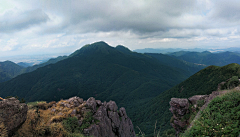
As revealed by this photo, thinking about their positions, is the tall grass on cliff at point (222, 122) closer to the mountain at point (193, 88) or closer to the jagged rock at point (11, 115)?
the jagged rock at point (11, 115)

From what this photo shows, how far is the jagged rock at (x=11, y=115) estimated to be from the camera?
7984mm

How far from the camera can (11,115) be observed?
835 centimetres

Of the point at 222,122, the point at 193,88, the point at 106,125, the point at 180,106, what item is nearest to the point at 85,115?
the point at 106,125

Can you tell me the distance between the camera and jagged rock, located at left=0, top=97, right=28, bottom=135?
26.2 ft

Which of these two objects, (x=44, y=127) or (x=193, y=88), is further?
(x=193, y=88)

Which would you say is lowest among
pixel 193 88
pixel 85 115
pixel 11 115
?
pixel 193 88

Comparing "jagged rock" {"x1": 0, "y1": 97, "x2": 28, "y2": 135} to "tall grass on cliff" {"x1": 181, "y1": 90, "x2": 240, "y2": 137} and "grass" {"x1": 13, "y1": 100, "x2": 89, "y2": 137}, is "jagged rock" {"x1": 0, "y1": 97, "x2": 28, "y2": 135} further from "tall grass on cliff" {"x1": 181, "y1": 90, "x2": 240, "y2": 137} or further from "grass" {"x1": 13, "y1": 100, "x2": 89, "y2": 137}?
"tall grass on cliff" {"x1": 181, "y1": 90, "x2": 240, "y2": 137}

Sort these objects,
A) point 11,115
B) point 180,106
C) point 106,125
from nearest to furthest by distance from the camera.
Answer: point 11,115, point 106,125, point 180,106

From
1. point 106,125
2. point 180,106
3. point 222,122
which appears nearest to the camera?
point 222,122

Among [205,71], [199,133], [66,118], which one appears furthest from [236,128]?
[205,71]

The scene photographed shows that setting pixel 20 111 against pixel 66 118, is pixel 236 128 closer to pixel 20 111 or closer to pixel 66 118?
pixel 20 111

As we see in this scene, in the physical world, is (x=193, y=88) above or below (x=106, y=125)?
below

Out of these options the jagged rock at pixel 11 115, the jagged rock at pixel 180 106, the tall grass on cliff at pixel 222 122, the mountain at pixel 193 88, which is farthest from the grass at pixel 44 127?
the mountain at pixel 193 88

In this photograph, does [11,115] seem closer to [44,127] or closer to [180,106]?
[44,127]
